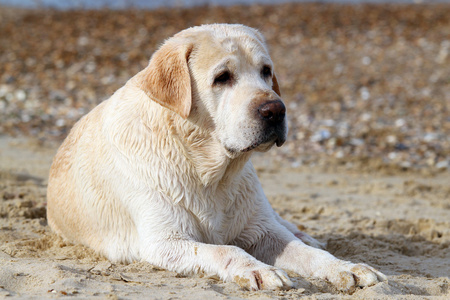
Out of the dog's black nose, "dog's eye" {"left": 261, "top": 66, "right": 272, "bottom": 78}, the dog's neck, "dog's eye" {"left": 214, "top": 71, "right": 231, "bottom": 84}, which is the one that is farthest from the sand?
"dog's eye" {"left": 261, "top": 66, "right": 272, "bottom": 78}

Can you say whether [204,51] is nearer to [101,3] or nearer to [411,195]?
[411,195]

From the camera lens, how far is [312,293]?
350 cm

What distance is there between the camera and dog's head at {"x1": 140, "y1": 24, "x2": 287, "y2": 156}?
3.73m

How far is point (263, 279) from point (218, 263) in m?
0.34

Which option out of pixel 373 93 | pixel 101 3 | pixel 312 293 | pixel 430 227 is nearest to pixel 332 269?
pixel 312 293

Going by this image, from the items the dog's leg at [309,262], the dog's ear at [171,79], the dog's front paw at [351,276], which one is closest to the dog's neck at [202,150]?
the dog's ear at [171,79]

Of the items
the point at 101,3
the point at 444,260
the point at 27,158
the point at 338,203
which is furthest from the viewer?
the point at 101,3

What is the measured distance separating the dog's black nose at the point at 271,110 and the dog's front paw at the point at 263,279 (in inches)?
35.9

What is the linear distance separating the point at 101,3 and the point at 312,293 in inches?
709

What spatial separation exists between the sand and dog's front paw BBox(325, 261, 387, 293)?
3.2 inches

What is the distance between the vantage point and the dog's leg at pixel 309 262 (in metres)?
3.60

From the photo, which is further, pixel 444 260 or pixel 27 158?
pixel 27 158

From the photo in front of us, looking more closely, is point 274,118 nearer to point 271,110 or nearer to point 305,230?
point 271,110

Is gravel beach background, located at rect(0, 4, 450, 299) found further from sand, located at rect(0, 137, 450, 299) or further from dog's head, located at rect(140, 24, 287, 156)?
dog's head, located at rect(140, 24, 287, 156)
